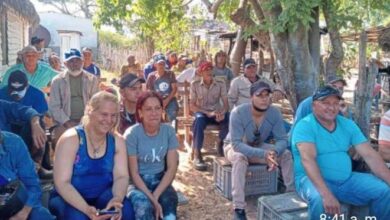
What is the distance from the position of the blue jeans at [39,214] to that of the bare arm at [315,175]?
1960 mm

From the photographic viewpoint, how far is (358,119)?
15.0 ft

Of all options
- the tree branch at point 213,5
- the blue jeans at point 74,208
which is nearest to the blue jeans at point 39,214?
the blue jeans at point 74,208

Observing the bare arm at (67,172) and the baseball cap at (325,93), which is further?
the baseball cap at (325,93)

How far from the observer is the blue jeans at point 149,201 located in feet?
11.1

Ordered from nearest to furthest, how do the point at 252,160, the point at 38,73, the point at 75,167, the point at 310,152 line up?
the point at 75,167 < the point at 310,152 < the point at 252,160 < the point at 38,73

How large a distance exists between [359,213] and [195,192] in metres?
2.28

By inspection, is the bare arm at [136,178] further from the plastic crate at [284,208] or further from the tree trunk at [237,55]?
the tree trunk at [237,55]

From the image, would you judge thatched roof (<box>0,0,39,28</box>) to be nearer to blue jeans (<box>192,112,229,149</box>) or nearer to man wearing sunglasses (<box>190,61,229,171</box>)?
man wearing sunglasses (<box>190,61,229,171</box>)

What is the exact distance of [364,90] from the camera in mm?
4375

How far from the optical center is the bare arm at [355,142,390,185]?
11.8 feet

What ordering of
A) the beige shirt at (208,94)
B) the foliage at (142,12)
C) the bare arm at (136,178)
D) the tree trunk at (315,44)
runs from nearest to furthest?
1. the bare arm at (136,178)
2. the tree trunk at (315,44)
3. the beige shirt at (208,94)
4. the foliage at (142,12)

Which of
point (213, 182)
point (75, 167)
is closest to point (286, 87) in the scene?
point (213, 182)

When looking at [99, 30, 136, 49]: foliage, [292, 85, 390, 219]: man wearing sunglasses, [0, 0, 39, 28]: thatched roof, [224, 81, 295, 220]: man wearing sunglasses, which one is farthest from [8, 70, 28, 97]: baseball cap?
[99, 30, 136, 49]: foliage

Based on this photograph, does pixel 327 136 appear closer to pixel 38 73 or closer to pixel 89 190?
pixel 89 190
